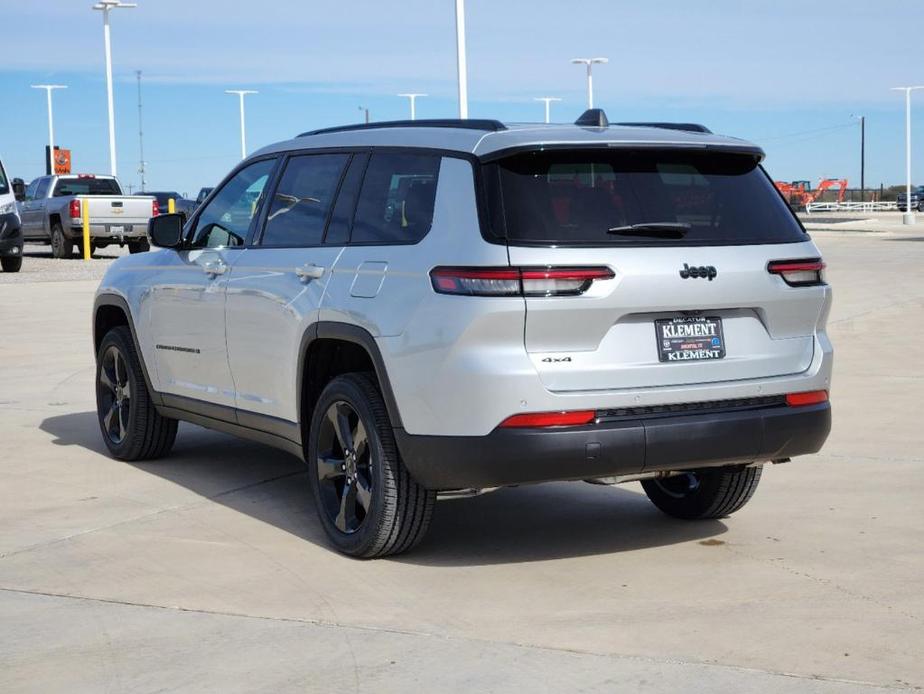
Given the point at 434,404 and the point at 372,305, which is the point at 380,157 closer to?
the point at 372,305

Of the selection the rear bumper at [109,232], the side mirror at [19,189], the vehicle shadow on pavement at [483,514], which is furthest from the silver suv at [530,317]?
the rear bumper at [109,232]

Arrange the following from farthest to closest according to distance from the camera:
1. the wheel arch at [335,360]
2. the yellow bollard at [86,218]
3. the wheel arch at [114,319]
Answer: the yellow bollard at [86,218] < the wheel arch at [114,319] < the wheel arch at [335,360]

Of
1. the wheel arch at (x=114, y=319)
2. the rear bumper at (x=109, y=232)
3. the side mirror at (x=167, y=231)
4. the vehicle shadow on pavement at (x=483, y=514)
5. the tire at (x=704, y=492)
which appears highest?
the side mirror at (x=167, y=231)

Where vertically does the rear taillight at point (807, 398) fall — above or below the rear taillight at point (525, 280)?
below

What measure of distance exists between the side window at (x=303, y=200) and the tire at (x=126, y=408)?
1713 millimetres

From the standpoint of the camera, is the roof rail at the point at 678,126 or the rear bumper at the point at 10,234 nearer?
the roof rail at the point at 678,126

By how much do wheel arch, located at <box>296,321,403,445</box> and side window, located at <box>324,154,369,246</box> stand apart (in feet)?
1.31

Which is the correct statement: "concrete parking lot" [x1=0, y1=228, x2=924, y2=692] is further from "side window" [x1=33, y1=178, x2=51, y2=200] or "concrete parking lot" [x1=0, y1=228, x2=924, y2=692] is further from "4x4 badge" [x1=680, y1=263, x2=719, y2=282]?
"side window" [x1=33, y1=178, x2=51, y2=200]

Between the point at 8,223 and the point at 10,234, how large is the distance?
25cm

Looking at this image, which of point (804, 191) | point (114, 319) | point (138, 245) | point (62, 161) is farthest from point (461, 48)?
point (804, 191)

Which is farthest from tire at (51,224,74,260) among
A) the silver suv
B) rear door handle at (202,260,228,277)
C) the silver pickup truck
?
the silver suv

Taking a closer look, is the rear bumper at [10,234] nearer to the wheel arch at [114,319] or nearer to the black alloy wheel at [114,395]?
the wheel arch at [114,319]

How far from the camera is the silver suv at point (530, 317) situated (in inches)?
211

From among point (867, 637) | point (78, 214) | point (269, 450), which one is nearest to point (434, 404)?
point (867, 637)
